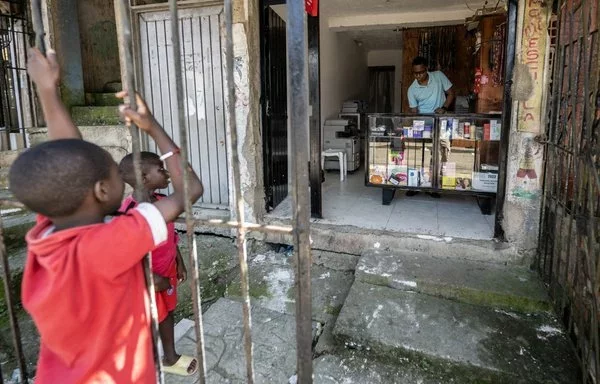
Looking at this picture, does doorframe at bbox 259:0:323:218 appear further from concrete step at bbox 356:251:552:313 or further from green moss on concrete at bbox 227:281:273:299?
green moss on concrete at bbox 227:281:273:299

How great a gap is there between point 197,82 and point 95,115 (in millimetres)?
1439

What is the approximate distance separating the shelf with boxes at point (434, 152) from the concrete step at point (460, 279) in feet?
4.27

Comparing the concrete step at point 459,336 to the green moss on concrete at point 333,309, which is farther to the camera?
the green moss on concrete at point 333,309

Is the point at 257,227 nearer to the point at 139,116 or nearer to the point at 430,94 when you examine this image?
the point at 139,116

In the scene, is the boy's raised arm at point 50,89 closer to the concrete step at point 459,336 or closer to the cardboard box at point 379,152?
the concrete step at point 459,336

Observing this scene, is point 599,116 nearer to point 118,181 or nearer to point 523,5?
point 523,5

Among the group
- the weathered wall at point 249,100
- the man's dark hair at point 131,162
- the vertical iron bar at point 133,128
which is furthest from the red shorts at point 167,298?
the weathered wall at point 249,100

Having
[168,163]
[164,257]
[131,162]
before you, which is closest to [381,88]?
[164,257]

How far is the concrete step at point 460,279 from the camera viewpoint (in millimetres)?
3297

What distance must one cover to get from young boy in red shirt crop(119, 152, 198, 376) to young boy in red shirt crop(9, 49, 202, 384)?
2.13 feet

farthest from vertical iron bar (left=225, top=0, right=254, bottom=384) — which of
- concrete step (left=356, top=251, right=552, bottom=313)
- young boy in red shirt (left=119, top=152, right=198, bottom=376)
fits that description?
concrete step (left=356, top=251, right=552, bottom=313)

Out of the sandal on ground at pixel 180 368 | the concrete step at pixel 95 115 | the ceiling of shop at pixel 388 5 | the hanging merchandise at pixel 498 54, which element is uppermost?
the ceiling of shop at pixel 388 5

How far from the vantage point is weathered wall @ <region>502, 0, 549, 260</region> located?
11.6ft

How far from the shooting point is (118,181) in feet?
4.35
